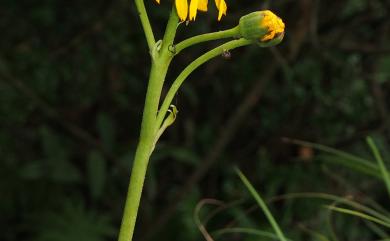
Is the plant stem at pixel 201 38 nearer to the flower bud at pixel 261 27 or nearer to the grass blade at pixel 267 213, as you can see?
the flower bud at pixel 261 27

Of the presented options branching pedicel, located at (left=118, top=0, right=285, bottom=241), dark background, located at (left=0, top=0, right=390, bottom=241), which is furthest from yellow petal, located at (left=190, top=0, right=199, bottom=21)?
dark background, located at (left=0, top=0, right=390, bottom=241)

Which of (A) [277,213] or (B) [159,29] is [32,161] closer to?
(B) [159,29]

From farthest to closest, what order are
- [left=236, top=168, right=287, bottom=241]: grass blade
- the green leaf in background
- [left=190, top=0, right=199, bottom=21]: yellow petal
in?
the green leaf in background, [left=236, top=168, right=287, bottom=241]: grass blade, [left=190, top=0, right=199, bottom=21]: yellow petal

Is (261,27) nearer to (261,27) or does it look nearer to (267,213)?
(261,27)

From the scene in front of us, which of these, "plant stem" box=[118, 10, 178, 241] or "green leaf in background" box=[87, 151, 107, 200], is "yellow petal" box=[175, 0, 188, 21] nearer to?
"plant stem" box=[118, 10, 178, 241]


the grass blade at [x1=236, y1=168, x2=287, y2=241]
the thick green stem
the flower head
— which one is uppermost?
the flower head

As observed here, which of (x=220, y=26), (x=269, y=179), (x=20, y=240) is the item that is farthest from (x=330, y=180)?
(x=20, y=240)

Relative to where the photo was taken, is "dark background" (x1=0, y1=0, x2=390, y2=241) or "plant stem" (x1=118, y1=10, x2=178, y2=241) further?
"dark background" (x1=0, y1=0, x2=390, y2=241)

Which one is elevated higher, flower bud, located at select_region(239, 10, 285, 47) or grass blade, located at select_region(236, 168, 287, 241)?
flower bud, located at select_region(239, 10, 285, 47)
